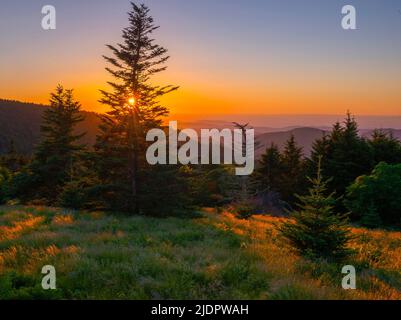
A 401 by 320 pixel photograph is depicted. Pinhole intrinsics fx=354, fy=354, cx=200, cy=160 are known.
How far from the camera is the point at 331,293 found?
659cm

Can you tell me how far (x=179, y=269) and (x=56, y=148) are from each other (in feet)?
100

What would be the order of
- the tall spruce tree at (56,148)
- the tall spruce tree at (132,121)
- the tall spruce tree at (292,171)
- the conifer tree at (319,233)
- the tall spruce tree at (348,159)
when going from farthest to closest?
1. the tall spruce tree at (292,171)
2. the tall spruce tree at (348,159)
3. the tall spruce tree at (56,148)
4. the tall spruce tree at (132,121)
5. the conifer tree at (319,233)

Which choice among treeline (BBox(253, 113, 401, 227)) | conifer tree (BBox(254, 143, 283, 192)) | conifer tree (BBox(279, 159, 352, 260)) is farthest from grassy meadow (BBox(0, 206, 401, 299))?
conifer tree (BBox(254, 143, 283, 192))

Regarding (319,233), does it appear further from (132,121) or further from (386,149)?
(386,149)

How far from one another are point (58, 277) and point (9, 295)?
116 cm

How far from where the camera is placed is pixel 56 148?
114 feet

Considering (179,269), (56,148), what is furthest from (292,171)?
(179,269)

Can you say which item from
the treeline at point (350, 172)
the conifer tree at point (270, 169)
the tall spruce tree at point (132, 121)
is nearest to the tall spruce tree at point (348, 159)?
the treeline at point (350, 172)

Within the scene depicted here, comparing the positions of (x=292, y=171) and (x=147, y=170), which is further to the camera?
(x=292, y=171)

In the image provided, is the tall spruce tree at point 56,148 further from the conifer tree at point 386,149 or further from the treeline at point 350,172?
the conifer tree at point 386,149

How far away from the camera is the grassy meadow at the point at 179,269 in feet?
21.6

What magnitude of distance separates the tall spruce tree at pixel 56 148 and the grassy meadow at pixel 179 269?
23.3 metres
